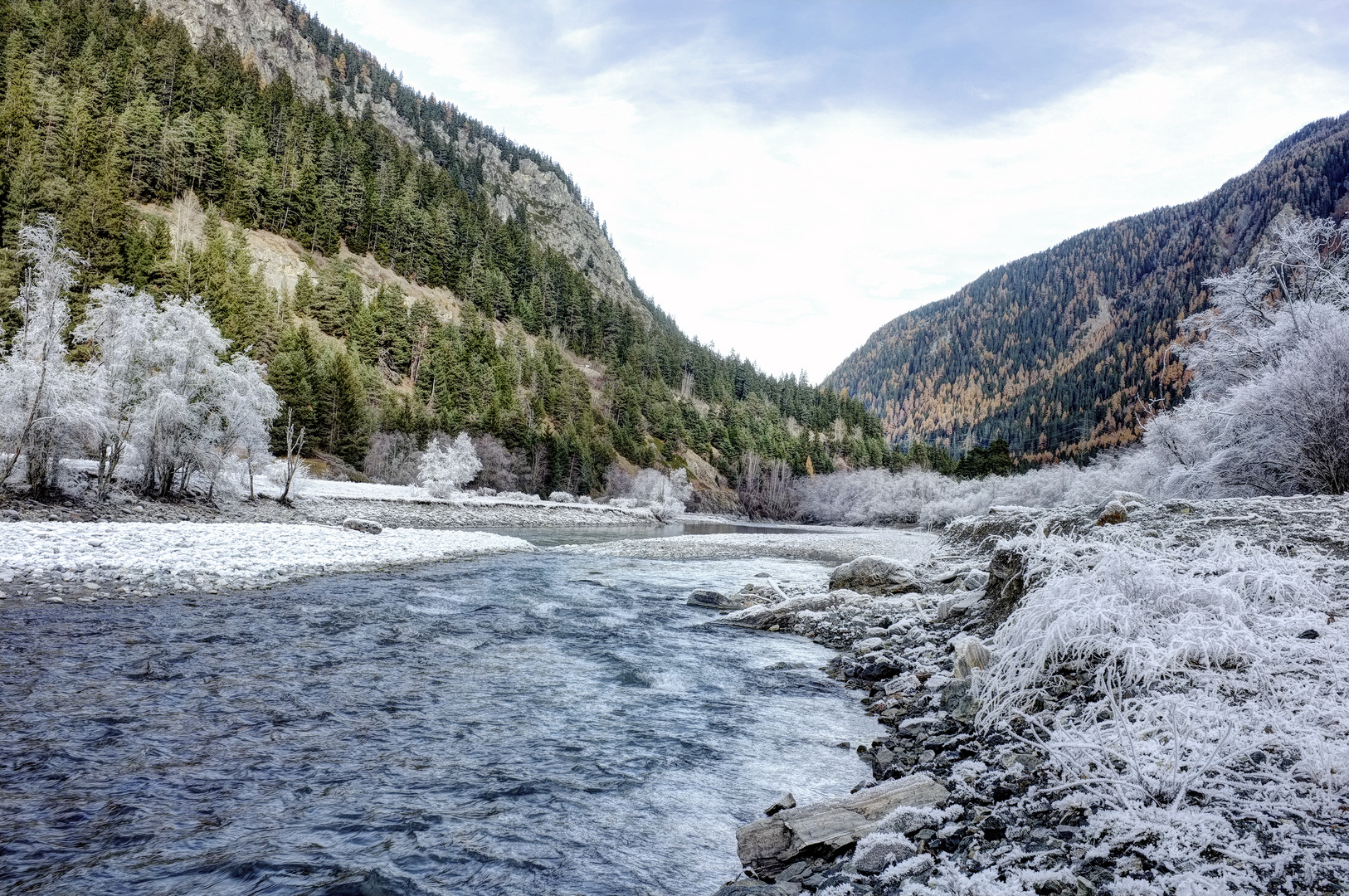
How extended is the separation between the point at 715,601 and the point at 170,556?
14907mm

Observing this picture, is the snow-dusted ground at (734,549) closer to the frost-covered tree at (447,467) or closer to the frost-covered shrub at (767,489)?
the frost-covered tree at (447,467)

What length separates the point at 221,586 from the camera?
1473cm

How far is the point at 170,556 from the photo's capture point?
1641 centimetres

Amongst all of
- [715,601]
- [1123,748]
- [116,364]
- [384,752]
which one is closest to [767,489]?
[715,601]

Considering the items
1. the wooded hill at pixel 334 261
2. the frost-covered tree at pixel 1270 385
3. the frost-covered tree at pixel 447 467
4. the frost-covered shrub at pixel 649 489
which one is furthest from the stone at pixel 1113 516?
the frost-covered shrub at pixel 649 489

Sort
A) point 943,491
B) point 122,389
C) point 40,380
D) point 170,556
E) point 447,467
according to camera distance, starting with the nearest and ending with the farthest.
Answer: point 170,556 < point 40,380 < point 122,389 < point 447,467 < point 943,491

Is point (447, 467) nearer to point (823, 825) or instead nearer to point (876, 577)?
point (876, 577)

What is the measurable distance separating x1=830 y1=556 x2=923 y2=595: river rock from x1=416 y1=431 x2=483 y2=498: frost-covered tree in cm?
4462

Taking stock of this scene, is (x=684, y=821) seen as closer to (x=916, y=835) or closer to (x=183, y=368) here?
(x=916, y=835)

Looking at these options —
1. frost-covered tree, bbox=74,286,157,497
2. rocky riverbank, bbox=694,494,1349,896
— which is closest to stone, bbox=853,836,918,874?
rocky riverbank, bbox=694,494,1349,896

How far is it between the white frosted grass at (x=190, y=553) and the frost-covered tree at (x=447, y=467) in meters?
29.2

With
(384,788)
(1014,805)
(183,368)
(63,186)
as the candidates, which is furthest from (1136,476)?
(63,186)

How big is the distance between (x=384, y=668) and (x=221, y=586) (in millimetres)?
8114

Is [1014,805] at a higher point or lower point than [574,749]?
higher
